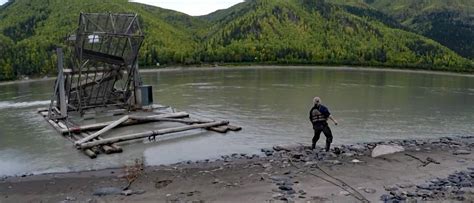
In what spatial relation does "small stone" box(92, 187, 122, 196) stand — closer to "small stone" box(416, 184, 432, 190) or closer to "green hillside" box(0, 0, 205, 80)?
"small stone" box(416, 184, 432, 190)

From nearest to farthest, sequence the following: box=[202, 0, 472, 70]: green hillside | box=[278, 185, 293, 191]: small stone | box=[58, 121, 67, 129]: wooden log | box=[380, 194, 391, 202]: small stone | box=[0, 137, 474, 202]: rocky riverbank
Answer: box=[380, 194, 391, 202]: small stone, box=[0, 137, 474, 202]: rocky riverbank, box=[278, 185, 293, 191]: small stone, box=[58, 121, 67, 129]: wooden log, box=[202, 0, 472, 70]: green hillside

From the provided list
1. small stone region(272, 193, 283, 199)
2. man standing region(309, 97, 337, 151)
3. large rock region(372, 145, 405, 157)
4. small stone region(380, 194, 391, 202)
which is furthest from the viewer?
large rock region(372, 145, 405, 157)

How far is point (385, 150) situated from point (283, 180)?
477 centimetres

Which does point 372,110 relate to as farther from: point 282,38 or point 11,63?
point 282,38

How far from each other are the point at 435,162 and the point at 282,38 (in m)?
110

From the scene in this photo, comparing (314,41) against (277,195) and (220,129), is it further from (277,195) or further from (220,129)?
(277,195)

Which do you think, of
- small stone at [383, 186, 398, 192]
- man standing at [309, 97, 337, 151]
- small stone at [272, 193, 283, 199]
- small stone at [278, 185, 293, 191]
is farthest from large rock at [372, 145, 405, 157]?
small stone at [272, 193, 283, 199]

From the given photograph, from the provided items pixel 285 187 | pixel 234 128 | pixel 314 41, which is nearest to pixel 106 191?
pixel 285 187

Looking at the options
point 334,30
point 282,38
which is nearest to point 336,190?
point 282,38

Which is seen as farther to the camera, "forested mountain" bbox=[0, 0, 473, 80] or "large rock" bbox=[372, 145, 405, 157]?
"forested mountain" bbox=[0, 0, 473, 80]

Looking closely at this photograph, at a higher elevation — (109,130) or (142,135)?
(142,135)

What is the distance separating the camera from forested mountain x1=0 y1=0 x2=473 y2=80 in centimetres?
8625

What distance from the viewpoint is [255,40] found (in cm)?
11725

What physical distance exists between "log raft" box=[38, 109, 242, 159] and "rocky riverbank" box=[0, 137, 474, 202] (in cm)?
279
